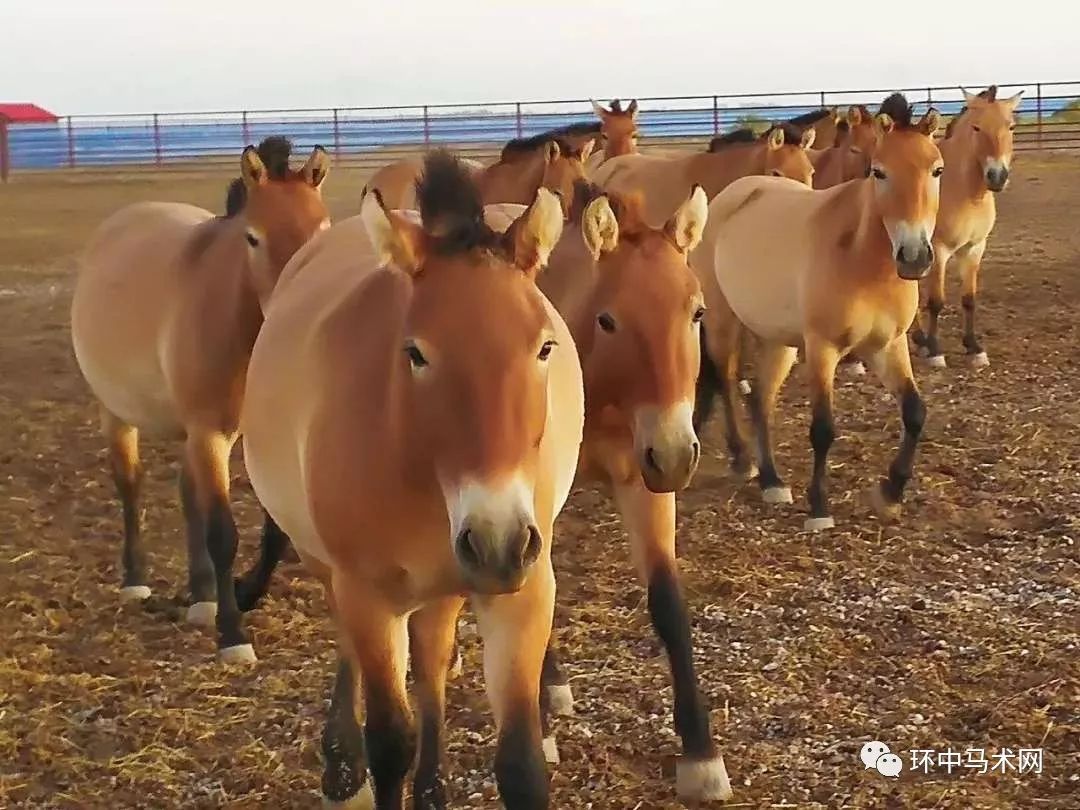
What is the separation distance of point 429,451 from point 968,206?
26.3ft

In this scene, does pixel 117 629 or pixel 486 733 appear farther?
pixel 117 629

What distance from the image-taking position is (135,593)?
5.13m

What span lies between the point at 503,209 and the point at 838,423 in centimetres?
385

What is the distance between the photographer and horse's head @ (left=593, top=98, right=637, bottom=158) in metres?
12.1

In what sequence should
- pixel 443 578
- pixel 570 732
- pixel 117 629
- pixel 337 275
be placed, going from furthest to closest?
pixel 117 629 < pixel 570 732 < pixel 337 275 < pixel 443 578

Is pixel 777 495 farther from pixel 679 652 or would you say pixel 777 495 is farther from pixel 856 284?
pixel 679 652

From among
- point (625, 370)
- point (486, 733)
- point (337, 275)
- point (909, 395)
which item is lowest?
point (486, 733)

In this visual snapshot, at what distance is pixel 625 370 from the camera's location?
11.4 feet

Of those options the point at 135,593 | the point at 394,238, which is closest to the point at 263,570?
the point at 135,593

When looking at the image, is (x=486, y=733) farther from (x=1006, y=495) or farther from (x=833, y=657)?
(x=1006, y=495)

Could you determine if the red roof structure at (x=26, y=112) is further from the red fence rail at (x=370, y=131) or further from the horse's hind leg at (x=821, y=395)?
the horse's hind leg at (x=821, y=395)

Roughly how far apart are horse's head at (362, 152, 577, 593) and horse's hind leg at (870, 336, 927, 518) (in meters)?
3.82


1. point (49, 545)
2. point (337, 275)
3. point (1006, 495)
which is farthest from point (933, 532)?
point (49, 545)

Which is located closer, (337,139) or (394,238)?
(394,238)
